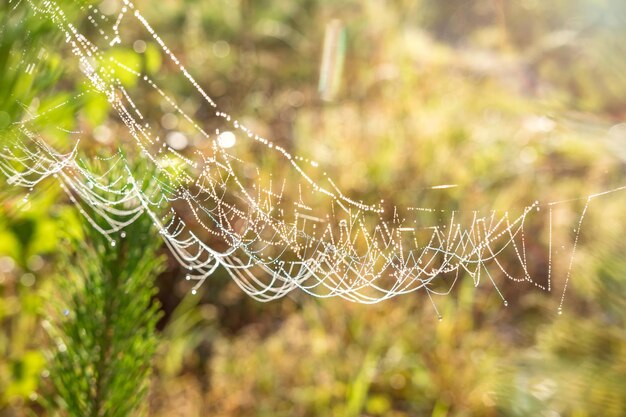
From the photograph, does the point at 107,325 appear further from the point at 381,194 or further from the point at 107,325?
the point at 381,194

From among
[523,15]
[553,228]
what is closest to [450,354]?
[553,228]

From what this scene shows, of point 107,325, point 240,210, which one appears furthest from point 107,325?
point 240,210

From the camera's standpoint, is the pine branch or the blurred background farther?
the blurred background

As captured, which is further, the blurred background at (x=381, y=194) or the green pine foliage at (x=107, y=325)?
the blurred background at (x=381, y=194)
